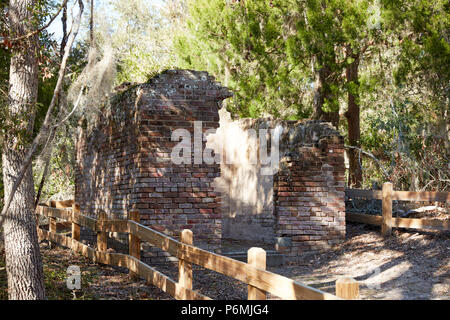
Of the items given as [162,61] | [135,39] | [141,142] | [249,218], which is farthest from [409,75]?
[135,39]

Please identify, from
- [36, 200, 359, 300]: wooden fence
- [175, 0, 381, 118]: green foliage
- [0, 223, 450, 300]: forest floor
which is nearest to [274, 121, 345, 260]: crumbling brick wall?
[0, 223, 450, 300]: forest floor

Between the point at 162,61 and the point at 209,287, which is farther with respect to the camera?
the point at 162,61

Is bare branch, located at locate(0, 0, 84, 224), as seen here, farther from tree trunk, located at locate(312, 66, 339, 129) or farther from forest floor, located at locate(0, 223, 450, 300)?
tree trunk, located at locate(312, 66, 339, 129)

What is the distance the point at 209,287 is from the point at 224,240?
15.8ft

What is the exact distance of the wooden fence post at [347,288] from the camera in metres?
3.73

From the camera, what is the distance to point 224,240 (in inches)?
505

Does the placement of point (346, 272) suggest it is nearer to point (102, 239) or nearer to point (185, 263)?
point (185, 263)

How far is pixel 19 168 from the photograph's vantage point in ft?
21.3

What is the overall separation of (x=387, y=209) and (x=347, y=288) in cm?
733

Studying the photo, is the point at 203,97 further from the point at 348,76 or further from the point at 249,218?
the point at 348,76

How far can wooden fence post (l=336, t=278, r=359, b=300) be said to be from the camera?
373 centimetres

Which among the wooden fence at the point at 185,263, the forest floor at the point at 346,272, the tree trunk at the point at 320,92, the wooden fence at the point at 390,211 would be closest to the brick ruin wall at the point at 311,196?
the forest floor at the point at 346,272

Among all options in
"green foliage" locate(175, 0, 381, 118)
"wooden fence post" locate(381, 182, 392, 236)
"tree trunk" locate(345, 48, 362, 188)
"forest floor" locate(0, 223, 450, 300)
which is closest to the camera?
"forest floor" locate(0, 223, 450, 300)

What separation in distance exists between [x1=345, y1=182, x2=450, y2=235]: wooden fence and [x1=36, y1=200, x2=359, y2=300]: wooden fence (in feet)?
16.3
